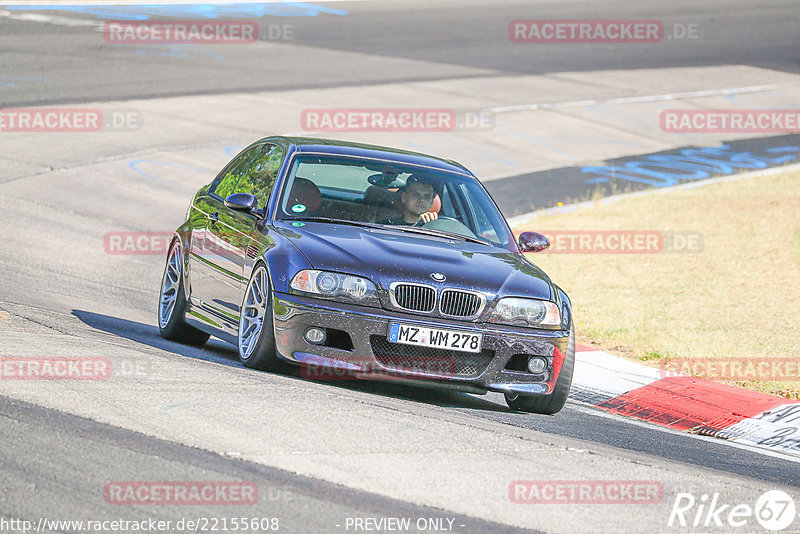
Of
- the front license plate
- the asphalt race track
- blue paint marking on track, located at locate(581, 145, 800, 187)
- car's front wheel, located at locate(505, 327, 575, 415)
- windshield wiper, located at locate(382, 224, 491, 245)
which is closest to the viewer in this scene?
the asphalt race track

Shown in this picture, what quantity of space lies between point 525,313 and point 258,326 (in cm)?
167

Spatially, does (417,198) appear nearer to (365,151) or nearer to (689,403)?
(365,151)

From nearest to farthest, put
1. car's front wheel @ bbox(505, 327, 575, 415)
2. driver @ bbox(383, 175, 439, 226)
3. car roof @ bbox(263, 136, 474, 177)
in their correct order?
car's front wheel @ bbox(505, 327, 575, 415)
driver @ bbox(383, 175, 439, 226)
car roof @ bbox(263, 136, 474, 177)

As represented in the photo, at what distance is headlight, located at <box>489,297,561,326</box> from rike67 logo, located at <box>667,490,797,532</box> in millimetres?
1961

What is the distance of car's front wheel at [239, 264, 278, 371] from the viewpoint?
7402 mm

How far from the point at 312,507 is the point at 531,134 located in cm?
1940

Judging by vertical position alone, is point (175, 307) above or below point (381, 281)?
below

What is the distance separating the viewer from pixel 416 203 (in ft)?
27.9

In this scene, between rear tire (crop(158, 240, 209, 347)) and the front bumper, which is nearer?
the front bumper

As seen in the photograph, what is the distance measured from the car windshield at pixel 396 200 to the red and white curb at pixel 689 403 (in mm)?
1500

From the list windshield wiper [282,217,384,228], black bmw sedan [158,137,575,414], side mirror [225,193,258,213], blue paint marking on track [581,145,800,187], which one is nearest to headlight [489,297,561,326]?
black bmw sedan [158,137,575,414]

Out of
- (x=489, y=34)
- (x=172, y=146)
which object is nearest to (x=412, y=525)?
(x=172, y=146)

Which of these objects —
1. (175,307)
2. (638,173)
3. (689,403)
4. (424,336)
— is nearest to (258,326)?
(424,336)

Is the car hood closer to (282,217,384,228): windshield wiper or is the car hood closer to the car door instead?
(282,217,384,228): windshield wiper
